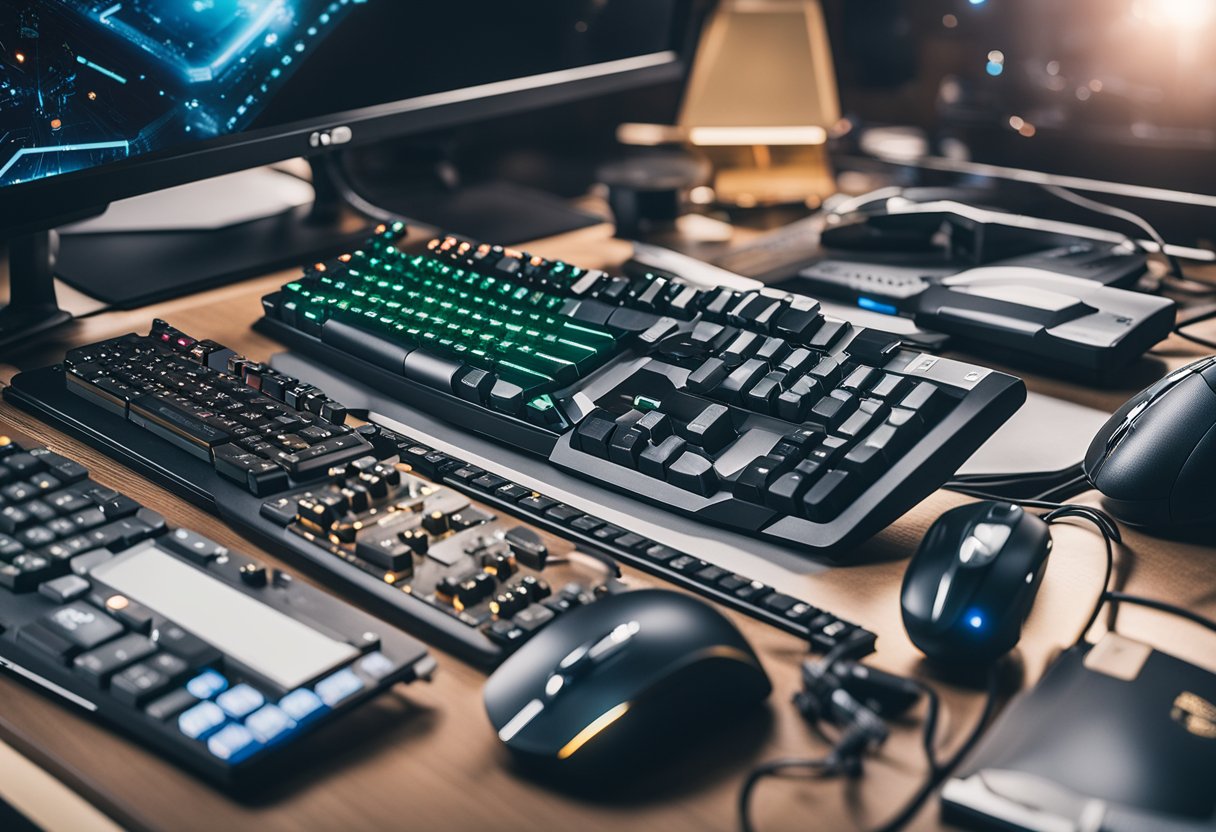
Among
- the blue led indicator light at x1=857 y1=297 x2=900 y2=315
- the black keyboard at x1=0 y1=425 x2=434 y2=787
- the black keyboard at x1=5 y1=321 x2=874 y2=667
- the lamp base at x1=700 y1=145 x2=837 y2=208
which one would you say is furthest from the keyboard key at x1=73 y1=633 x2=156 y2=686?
the lamp base at x1=700 y1=145 x2=837 y2=208

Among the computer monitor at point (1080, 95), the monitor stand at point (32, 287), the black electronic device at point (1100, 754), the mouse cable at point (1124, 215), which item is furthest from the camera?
the computer monitor at point (1080, 95)

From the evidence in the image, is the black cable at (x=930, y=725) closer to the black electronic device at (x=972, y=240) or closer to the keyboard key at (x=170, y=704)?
the keyboard key at (x=170, y=704)

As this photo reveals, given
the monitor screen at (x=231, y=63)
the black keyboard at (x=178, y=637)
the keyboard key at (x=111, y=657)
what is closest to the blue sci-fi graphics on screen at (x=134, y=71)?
the monitor screen at (x=231, y=63)

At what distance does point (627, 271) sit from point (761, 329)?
1.03 feet

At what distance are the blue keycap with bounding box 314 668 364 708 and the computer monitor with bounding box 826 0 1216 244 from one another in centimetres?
93

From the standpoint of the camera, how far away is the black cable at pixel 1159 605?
1.68 feet

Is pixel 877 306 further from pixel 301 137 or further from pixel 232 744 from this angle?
pixel 232 744

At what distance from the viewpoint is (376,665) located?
0.49m

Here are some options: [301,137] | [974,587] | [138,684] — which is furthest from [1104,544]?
[301,137]

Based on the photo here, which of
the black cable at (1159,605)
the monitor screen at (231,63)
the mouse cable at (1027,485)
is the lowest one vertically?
the mouse cable at (1027,485)

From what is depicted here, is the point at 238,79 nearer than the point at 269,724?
No

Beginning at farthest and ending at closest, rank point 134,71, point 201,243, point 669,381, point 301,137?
point 201,243
point 301,137
point 134,71
point 669,381

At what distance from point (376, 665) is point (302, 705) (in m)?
0.04

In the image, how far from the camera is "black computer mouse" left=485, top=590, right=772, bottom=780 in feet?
1.43
